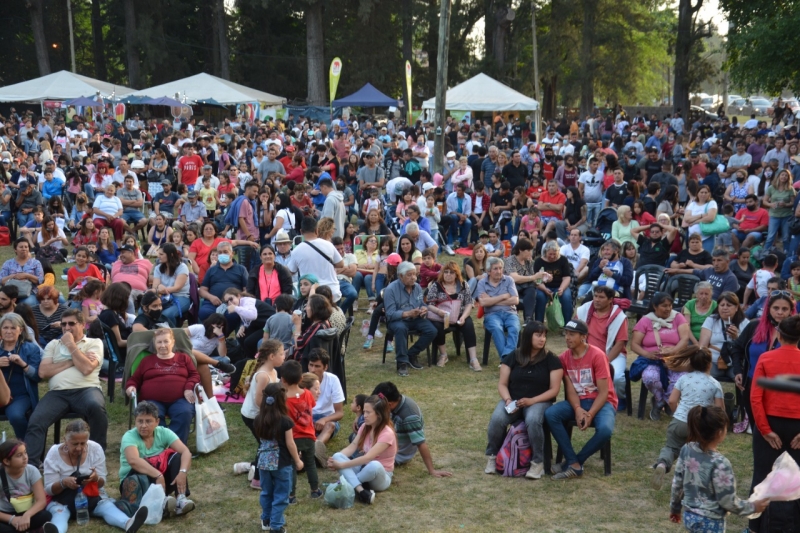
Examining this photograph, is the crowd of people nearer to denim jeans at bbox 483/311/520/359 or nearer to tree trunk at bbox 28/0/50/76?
denim jeans at bbox 483/311/520/359

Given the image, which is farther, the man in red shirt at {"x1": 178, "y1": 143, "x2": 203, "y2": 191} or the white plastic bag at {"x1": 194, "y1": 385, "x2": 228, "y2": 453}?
the man in red shirt at {"x1": 178, "y1": 143, "x2": 203, "y2": 191}

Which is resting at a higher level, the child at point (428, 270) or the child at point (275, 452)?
the child at point (428, 270)

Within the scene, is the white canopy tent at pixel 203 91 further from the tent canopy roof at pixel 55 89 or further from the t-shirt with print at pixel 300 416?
the t-shirt with print at pixel 300 416

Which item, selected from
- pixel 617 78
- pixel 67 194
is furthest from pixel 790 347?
pixel 617 78

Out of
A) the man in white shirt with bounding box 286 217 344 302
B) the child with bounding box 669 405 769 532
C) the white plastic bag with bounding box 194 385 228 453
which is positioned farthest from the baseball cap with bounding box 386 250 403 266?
the child with bounding box 669 405 769 532

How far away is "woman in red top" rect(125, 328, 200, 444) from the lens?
271 inches

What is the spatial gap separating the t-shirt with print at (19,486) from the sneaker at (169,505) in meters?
0.83

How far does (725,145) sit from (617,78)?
56.9ft

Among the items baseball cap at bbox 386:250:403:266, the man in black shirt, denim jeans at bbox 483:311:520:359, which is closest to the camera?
denim jeans at bbox 483:311:520:359

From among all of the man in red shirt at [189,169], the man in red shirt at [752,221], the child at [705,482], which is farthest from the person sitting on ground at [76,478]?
the man in red shirt at [189,169]

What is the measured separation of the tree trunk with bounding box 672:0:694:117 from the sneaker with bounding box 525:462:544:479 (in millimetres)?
28263

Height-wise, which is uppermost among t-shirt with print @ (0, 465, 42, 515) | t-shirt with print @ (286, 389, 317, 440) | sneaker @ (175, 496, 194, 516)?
t-shirt with print @ (286, 389, 317, 440)

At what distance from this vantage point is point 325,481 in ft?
21.7

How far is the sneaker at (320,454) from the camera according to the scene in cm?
676
